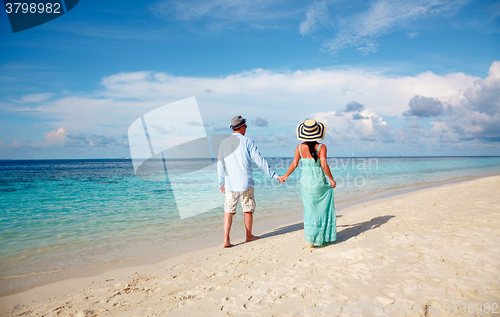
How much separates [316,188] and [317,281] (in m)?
1.59

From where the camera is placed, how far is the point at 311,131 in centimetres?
418

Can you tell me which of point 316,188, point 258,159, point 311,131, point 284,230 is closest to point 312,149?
point 311,131

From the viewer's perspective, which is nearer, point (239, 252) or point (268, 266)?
point (268, 266)

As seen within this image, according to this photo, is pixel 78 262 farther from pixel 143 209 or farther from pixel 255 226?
pixel 143 209

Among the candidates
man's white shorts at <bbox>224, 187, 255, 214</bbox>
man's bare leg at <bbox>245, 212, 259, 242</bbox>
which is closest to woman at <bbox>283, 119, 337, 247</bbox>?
man's white shorts at <bbox>224, 187, 255, 214</bbox>

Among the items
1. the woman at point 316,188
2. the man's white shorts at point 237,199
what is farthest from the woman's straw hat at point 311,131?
the man's white shorts at point 237,199

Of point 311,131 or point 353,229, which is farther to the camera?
point 353,229

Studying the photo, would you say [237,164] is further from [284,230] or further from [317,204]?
[284,230]

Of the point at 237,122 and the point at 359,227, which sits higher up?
the point at 237,122

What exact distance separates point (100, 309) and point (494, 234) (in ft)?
19.8

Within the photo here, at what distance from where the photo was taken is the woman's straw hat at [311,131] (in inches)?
164

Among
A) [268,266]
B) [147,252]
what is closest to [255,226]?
[147,252]

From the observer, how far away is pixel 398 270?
10.5ft

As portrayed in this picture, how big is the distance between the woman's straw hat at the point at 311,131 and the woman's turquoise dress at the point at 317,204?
305 millimetres
